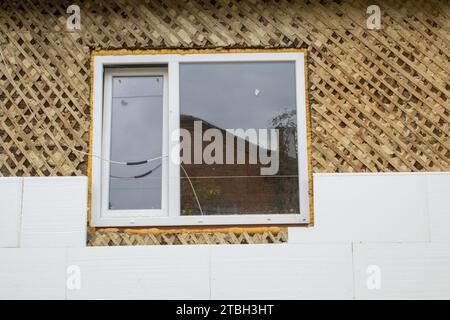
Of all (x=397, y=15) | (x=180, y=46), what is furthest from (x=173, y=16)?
(x=397, y=15)

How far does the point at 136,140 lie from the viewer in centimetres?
393

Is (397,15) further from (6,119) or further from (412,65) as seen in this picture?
(6,119)

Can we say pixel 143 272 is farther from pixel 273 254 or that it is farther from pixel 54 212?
pixel 273 254

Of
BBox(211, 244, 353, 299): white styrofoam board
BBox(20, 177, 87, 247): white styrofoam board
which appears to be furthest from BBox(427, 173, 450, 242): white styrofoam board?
BBox(20, 177, 87, 247): white styrofoam board

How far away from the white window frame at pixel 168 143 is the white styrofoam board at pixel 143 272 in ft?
0.68

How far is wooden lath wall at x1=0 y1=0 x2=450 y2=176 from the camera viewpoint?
383 centimetres

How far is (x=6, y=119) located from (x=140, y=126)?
993mm

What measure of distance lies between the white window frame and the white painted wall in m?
0.15

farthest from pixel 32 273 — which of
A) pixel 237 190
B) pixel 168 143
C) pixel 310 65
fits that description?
pixel 310 65

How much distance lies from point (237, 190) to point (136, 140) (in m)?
0.84

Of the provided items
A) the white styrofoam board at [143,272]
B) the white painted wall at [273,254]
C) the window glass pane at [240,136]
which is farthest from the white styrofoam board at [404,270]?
the white styrofoam board at [143,272]

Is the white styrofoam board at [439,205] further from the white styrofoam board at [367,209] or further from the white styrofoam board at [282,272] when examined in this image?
the white styrofoam board at [282,272]
